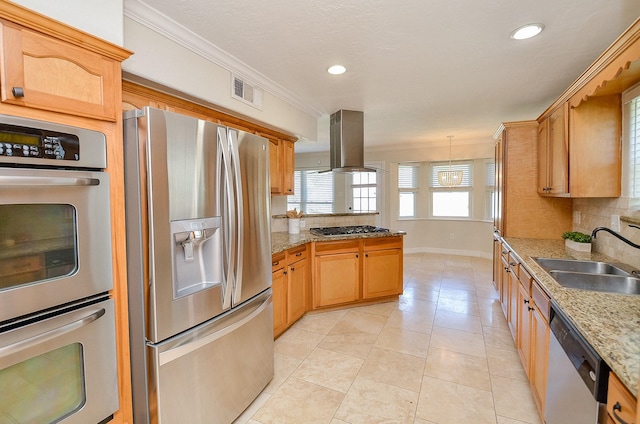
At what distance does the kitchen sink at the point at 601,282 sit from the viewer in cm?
179

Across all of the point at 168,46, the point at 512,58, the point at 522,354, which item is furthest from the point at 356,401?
the point at 512,58

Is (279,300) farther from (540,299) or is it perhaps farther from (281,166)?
(540,299)

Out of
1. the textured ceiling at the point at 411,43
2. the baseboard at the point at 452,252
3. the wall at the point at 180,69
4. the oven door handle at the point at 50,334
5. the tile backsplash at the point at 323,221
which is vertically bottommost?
the baseboard at the point at 452,252

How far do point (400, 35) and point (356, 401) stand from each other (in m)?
2.51

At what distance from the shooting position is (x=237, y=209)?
1688mm

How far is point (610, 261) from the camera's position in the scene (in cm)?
223

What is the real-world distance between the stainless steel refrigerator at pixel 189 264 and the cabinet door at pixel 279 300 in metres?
0.85

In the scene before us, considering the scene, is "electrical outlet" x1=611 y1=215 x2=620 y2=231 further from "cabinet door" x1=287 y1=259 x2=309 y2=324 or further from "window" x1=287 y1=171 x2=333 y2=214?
"window" x1=287 y1=171 x2=333 y2=214

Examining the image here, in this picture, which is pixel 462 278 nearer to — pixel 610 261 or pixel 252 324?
pixel 610 261

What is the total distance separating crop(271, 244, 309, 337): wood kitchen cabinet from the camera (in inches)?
108

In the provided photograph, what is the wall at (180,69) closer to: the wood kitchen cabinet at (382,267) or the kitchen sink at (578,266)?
the wood kitchen cabinet at (382,267)

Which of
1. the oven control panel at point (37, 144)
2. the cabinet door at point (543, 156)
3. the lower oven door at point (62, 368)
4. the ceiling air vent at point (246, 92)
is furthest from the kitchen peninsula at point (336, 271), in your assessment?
the oven control panel at point (37, 144)

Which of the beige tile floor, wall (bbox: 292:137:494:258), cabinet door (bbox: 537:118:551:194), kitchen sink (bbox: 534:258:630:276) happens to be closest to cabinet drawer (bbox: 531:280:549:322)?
kitchen sink (bbox: 534:258:630:276)

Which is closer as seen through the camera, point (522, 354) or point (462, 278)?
point (522, 354)
